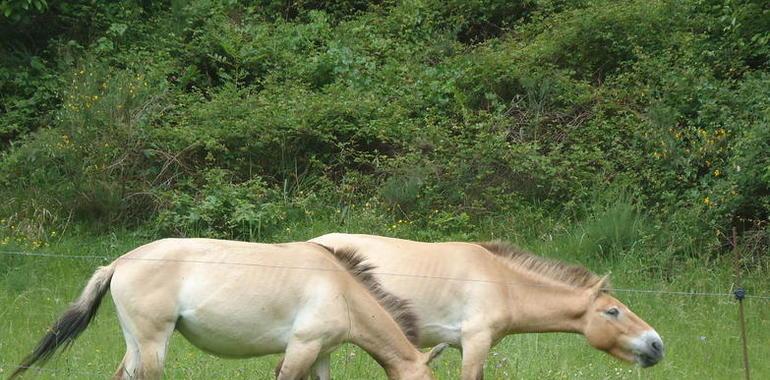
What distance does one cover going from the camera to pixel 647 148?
13250 millimetres

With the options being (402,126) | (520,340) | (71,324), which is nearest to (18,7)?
(402,126)

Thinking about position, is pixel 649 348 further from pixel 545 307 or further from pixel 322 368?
pixel 322 368

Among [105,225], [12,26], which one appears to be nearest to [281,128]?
[105,225]

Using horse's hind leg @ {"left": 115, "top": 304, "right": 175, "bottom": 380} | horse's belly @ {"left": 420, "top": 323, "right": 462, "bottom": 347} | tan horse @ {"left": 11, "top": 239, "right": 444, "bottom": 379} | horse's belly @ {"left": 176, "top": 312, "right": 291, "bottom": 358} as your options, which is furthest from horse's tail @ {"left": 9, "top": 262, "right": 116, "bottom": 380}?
horse's belly @ {"left": 420, "top": 323, "right": 462, "bottom": 347}

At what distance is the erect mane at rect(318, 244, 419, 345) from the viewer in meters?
7.48

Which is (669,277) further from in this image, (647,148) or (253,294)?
(253,294)

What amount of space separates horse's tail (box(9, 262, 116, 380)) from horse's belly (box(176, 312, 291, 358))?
1.96ft

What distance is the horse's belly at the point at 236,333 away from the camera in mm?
7246

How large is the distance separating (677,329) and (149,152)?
706 cm

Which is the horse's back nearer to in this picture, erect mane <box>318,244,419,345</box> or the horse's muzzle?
erect mane <box>318,244,419,345</box>

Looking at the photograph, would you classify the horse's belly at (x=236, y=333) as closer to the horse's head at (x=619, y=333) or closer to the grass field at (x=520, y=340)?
the grass field at (x=520, y=340)

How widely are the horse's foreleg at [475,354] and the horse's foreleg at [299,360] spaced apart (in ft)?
4.63

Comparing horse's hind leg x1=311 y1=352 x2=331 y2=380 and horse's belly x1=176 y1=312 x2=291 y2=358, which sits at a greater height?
horse's belly x1=176 y1=312 x2=291 y2=358

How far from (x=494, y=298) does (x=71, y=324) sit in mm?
3187
